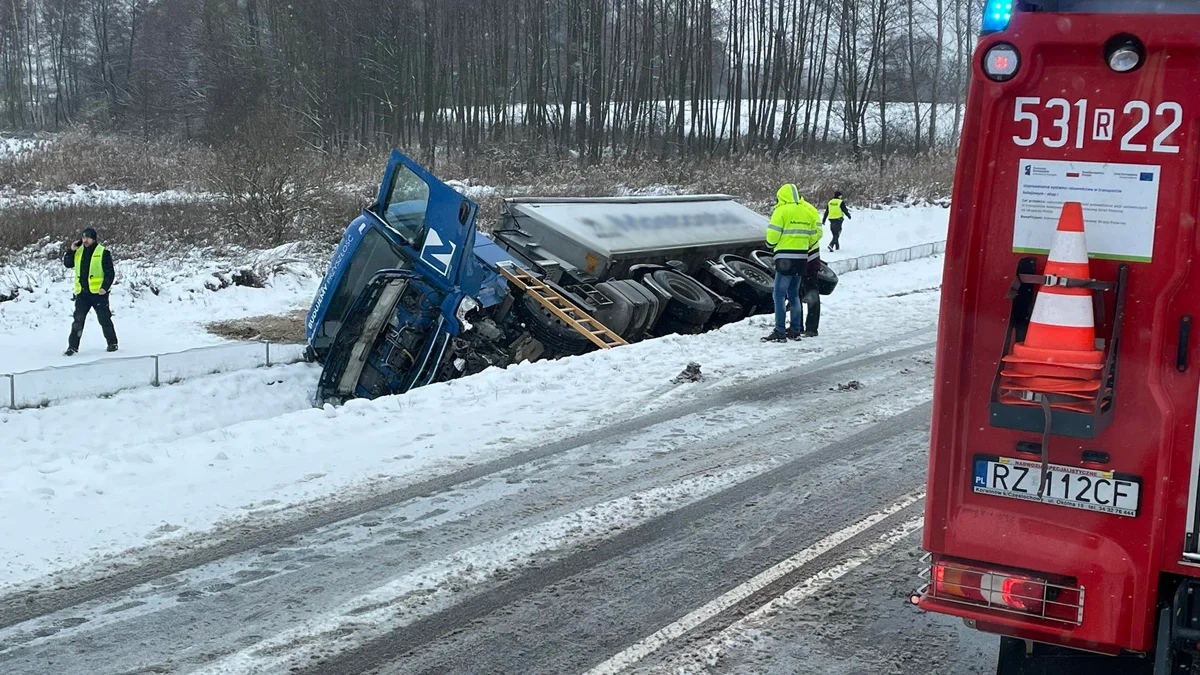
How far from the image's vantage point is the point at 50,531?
6.24 meters

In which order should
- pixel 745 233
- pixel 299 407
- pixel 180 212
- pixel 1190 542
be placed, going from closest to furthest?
pixel 1190 542, pixel 299 407, pixel 745 233, pixel 180 212

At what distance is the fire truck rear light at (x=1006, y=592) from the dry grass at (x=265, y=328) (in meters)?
Answer: 12.3

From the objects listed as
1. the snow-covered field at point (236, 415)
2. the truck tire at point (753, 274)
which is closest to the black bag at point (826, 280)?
the snow-covered field at point (236, 415)

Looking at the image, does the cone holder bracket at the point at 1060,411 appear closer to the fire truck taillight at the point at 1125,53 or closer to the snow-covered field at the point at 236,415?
the fire truck taillight at the point at 1125,53

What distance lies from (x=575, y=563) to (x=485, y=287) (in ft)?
21.7

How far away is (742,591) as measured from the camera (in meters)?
5.50

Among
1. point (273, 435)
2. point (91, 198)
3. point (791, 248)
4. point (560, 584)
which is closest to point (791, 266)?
point (791, 248)

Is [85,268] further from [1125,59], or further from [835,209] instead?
[835,209]

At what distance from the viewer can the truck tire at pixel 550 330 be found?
40.7 feet

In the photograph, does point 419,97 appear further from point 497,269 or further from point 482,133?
point 497,269

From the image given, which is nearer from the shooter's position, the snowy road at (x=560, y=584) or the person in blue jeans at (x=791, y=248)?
the snowy road at (x=560, y=584)

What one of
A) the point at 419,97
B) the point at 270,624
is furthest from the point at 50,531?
the point at 419,97

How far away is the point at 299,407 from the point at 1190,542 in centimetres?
1041

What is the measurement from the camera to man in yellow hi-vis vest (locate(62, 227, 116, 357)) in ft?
45.8
